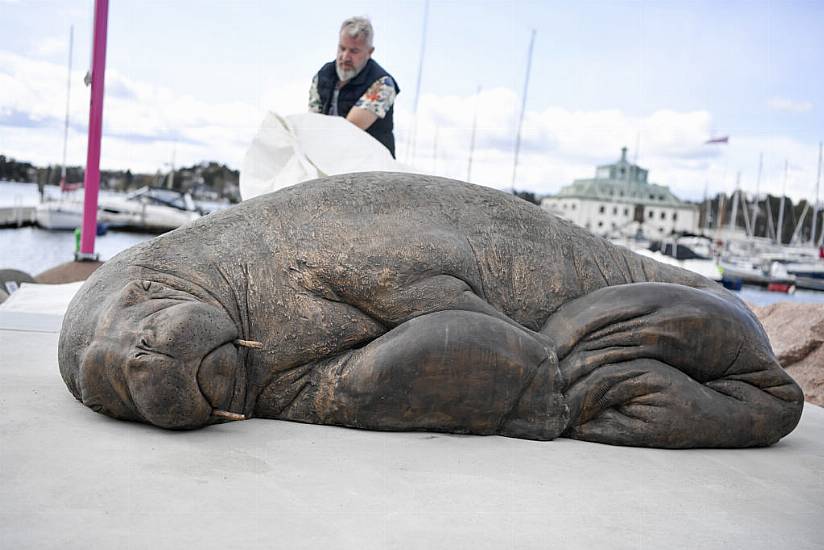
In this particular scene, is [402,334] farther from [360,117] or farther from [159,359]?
[360,117]

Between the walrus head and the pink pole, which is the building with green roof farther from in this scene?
the walrus head

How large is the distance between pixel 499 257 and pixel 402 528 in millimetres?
1718

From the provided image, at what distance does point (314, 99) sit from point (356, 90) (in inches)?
16.1

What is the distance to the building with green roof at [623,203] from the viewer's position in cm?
10400

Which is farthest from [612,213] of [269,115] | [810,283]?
[269,115]

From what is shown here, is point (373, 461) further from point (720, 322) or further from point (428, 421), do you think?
point (720, 322)

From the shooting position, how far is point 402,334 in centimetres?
337

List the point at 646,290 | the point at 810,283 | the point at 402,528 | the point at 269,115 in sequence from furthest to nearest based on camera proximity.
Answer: the point at 810,283 < the point at 269,115 < the point at 646,290 < the point at 402,528

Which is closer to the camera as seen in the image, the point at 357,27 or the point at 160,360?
the point at 160,360

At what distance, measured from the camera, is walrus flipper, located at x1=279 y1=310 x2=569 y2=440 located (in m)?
3.31

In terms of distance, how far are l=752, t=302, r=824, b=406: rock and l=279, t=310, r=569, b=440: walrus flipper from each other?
3.26 metres

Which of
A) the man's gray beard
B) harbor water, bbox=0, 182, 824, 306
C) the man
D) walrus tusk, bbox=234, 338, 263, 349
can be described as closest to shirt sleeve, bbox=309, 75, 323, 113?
the man

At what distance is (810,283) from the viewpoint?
46438 mm

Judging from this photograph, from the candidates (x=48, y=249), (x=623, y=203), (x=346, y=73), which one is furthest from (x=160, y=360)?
(x=623, y=203)
